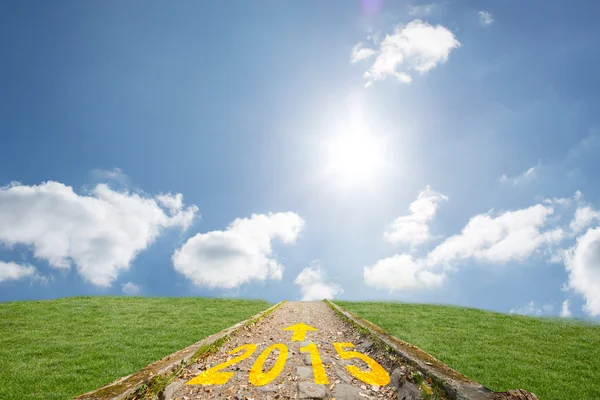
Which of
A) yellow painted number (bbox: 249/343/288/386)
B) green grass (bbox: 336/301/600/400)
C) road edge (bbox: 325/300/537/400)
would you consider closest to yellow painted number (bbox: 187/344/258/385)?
yellow painted number (bbox: 249/343/288/386)

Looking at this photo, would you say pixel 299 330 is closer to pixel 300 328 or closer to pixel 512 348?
pixel 300 328

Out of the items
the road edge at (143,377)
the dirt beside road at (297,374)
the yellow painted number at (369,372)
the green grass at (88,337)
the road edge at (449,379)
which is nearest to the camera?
the road edge at (449,379)

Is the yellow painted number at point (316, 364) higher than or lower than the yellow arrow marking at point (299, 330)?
lower

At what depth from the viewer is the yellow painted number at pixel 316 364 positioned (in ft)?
22.4

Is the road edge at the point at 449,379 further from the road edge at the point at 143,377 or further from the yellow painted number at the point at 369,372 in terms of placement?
the road edge at the point at 143,377

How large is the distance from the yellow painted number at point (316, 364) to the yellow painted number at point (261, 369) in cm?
70

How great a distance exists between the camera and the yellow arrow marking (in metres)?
11.4

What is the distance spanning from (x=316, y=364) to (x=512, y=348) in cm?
743

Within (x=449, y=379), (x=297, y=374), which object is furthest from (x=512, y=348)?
(x=297, y=374)

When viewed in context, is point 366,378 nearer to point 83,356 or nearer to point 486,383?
point 486,383

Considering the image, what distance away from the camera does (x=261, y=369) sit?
7691mm

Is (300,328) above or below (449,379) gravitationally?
above

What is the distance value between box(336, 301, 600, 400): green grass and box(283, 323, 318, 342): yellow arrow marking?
3.51m

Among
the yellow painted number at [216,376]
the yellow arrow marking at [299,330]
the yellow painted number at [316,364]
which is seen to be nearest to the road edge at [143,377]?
the yellow painted number at [216,376]
